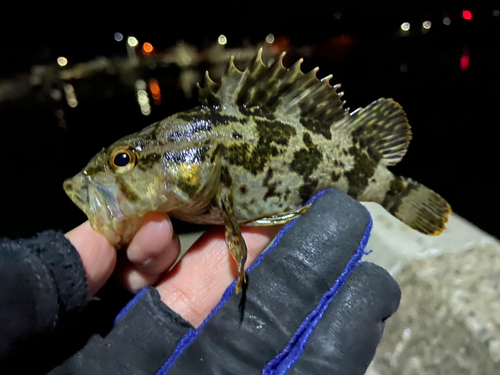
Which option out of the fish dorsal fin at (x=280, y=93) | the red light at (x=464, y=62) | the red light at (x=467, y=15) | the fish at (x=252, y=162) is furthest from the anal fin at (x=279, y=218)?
the red light at (x=467, y=15)

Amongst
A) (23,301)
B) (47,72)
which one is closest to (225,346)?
(23,301)

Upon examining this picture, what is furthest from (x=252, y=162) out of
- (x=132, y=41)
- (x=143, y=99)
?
(x=132, y=41)

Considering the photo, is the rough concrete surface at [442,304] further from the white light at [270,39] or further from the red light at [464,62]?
the white light at [270,39]

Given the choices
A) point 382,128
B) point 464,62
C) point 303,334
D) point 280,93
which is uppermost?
point 280,93

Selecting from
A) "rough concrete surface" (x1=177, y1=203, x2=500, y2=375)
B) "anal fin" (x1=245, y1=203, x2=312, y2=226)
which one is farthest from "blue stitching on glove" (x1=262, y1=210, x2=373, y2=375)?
"rough concrete surface" (x1=177, y1=203, x2=500, y2=375)


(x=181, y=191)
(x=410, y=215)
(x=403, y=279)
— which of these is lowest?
(x=403, y=279)

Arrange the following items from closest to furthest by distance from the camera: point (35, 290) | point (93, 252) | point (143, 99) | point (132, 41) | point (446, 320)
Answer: point (35, 290)
point (93, 252)
point (446, 320)
point (143, 99)
point (132, 41)

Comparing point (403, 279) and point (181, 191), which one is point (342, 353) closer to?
point (181, 191)

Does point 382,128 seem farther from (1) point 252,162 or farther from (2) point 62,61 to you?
(2) point 62,61
